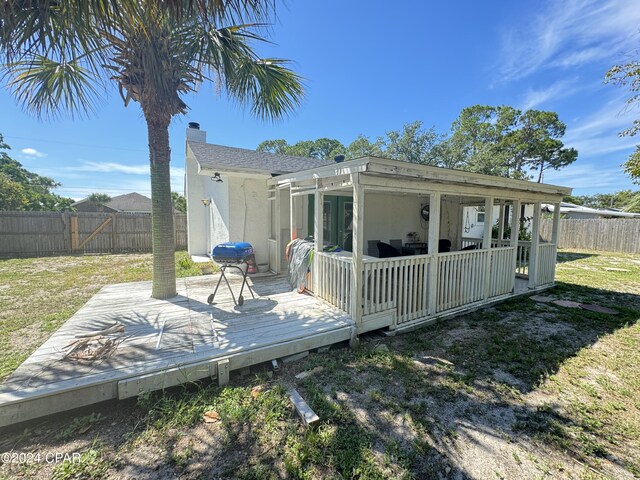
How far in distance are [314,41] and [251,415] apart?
852cm

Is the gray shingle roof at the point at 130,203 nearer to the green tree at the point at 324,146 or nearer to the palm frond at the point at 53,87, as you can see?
the green tree at the point at 324,146

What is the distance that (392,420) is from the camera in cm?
244

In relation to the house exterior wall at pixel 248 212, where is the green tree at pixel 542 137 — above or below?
above

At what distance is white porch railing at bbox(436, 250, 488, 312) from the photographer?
4.94 meters

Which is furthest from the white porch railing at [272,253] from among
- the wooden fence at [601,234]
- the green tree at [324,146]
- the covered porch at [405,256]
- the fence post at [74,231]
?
the green tree at [324,146]

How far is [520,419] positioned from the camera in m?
2.52

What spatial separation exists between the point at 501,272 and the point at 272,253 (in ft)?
18.9

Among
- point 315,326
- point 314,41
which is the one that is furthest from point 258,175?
point 315,326

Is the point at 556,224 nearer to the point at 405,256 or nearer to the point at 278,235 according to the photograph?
the point at 405,256

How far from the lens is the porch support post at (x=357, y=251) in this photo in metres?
3.74

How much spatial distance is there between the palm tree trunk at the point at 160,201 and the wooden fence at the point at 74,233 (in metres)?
9.79

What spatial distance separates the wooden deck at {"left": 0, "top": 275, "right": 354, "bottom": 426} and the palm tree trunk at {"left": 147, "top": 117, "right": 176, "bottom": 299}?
0.59m

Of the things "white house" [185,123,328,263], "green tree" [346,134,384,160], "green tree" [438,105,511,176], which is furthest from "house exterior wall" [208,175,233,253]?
"green tree" [438,105,511,176]

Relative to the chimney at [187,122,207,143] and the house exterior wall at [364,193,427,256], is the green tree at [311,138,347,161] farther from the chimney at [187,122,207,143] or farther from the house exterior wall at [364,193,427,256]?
the house exterior wall at [364,193,427,256]
